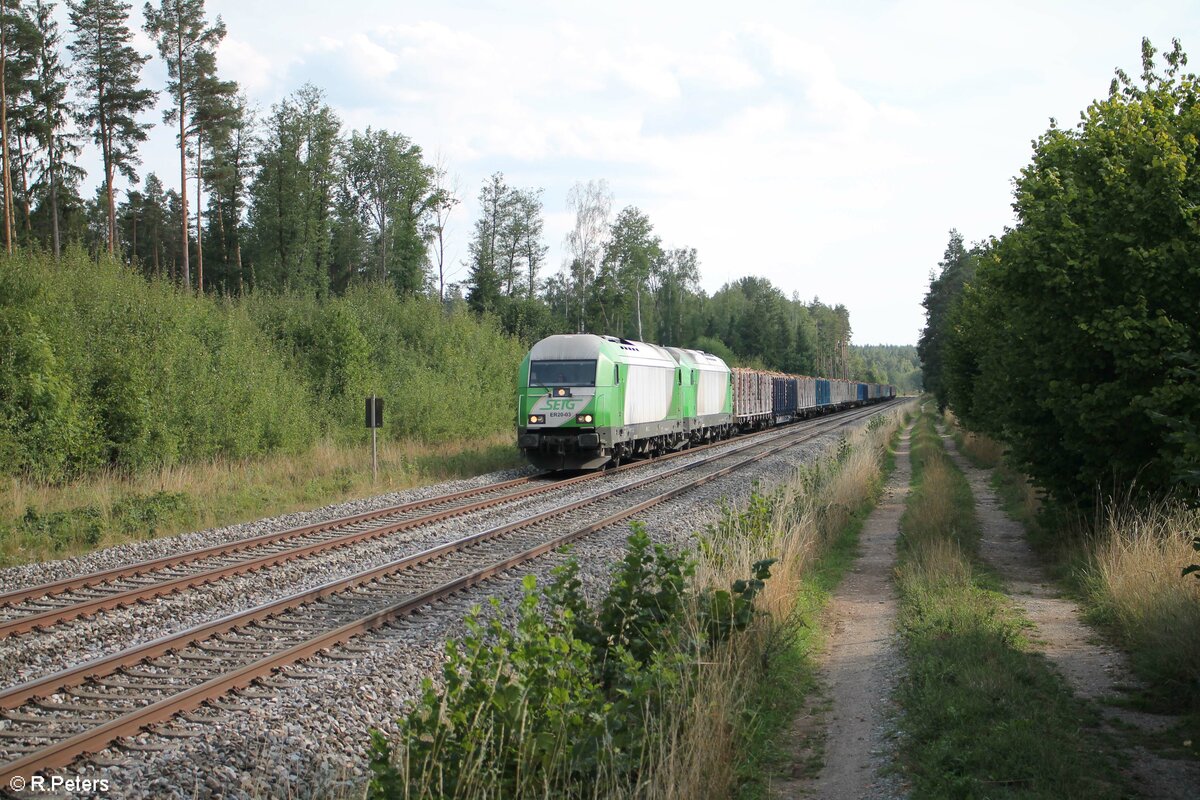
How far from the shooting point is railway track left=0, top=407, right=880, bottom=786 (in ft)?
18.2

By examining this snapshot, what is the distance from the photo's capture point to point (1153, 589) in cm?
771

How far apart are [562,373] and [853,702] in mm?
14948

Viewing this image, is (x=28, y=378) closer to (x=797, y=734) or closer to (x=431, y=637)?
(x=431, y=637)

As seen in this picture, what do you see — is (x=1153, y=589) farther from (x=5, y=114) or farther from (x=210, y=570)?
(x=5, y=114)

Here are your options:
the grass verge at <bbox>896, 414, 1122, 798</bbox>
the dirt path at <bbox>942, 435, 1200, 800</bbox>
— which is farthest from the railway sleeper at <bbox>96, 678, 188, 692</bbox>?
the dirt path at <bbox>942, 435, 1200, 800</bbox>

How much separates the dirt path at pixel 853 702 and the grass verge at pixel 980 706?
0.58 feet

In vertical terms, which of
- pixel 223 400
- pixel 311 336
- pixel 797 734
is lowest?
pixel 797 734

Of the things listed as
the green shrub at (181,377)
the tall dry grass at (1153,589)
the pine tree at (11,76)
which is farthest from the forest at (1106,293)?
the pine tree at (11,76)

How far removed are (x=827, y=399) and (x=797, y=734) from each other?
60.9 metres

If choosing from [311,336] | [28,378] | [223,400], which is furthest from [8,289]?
[311,336]

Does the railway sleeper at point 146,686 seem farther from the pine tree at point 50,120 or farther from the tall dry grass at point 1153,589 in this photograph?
the pine tree at point 50,120

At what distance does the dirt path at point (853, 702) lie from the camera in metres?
5.18

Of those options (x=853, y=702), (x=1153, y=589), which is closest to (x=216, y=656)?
(x=853, y=702)

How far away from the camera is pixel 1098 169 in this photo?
10.6m
